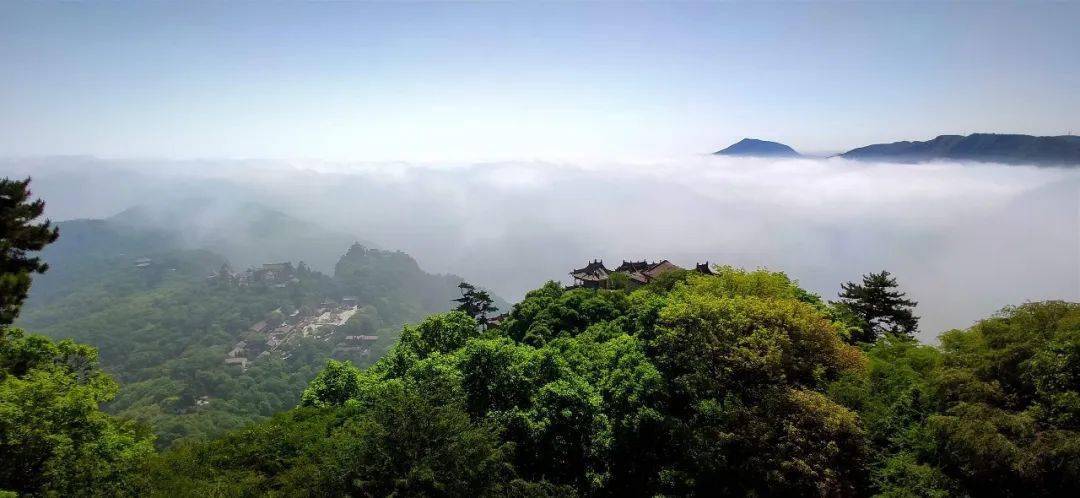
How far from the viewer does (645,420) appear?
1634 centimetres

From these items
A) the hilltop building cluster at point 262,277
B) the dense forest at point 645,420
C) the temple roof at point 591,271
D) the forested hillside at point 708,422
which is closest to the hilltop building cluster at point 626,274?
the temple roof at point 591,271

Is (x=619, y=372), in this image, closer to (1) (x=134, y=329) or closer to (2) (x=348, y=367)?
(2) (x=348, y=367)

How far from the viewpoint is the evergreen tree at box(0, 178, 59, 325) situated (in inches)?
584

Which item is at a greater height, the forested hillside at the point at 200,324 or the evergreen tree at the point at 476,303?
the evergreen tree at the point at 476,303

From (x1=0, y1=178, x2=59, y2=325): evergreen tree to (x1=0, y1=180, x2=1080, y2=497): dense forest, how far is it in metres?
0.06

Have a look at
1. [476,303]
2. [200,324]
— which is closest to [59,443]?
[476,303]

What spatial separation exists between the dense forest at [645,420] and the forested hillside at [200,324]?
149ft

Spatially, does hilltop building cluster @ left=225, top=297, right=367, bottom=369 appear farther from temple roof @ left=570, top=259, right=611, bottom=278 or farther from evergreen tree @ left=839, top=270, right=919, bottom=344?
evergreen tree @ left=839, top=270, right=919, bottom=344

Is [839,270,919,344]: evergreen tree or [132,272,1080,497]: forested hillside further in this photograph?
[839,270,919,344]: evergreen tree

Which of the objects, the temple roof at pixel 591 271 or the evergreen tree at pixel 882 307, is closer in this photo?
the evergreen tree at pixel 882 307

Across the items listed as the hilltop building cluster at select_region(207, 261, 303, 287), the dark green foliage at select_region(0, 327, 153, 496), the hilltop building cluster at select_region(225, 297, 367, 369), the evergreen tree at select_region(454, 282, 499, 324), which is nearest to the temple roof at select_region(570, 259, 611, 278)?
the evergreen tree at select_region(454, 282, 499, 324)

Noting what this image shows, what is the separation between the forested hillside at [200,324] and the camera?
84.3m

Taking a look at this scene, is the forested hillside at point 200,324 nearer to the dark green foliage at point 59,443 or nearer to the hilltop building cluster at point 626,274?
the dark green foliage at point 59,443

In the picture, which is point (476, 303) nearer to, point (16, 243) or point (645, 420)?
point (645, 420)
